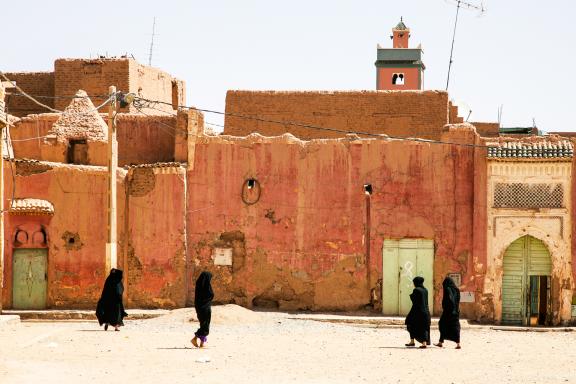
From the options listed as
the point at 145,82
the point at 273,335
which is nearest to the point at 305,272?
the point at 273,335

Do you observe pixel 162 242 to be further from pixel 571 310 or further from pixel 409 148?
pixel 571 310

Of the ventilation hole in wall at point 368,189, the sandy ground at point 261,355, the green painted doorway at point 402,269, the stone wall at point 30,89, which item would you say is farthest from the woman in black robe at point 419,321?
the stone wall at point 30,89

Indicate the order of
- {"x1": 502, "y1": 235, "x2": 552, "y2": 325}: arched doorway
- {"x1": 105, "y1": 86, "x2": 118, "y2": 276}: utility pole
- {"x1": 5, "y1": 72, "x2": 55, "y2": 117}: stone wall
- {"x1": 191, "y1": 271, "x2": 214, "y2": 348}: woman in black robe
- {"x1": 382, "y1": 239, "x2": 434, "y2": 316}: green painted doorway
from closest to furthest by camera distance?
{"x1": 191, "y1": 271, "x2": 214, "y2": 348}: woman in black robe
{"x1": 105, "y1": 86, "x2": 118, "y2": 276}: utility pole
{"x1": 502, "y1": 235, "x2": 552, "y2": 325}: arched doorway
{"x1": 382, "y1": 239, "x2": 434, "y2": 316}: green painted doorway
{"x1": 5, "y1": 72, "x2": 55, "y2": 117}: stone wall

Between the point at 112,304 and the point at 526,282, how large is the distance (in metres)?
10.6

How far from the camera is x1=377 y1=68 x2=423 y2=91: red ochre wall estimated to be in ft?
218

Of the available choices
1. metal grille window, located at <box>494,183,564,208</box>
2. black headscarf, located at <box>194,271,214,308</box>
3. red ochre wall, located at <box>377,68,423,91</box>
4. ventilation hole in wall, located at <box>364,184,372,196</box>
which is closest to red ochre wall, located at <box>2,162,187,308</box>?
ventilation hole in wall, located at <box>364,184,372,196</box>

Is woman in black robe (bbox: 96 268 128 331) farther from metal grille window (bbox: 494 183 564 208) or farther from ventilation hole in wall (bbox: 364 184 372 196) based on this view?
metal grille window (bbox: 494 183 564 208)

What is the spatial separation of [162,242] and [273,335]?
6519 mm

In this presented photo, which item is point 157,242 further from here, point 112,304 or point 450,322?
point 450,322

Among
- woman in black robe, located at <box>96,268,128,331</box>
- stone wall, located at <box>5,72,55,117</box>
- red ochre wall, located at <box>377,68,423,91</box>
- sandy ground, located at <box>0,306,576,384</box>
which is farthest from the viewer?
red ochre wall, located at <box>377,68,423,91</box>

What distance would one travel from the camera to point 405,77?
66875 millimetres

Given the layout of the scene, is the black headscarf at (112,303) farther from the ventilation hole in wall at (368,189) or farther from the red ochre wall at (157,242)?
the ventilation hole in wall at (368,189)

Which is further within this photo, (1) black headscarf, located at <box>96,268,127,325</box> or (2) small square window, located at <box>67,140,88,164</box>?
(2) small square window, located at <box>67,140,88,164</box>

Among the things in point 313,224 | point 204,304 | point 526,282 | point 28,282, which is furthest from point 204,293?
point 526,282
